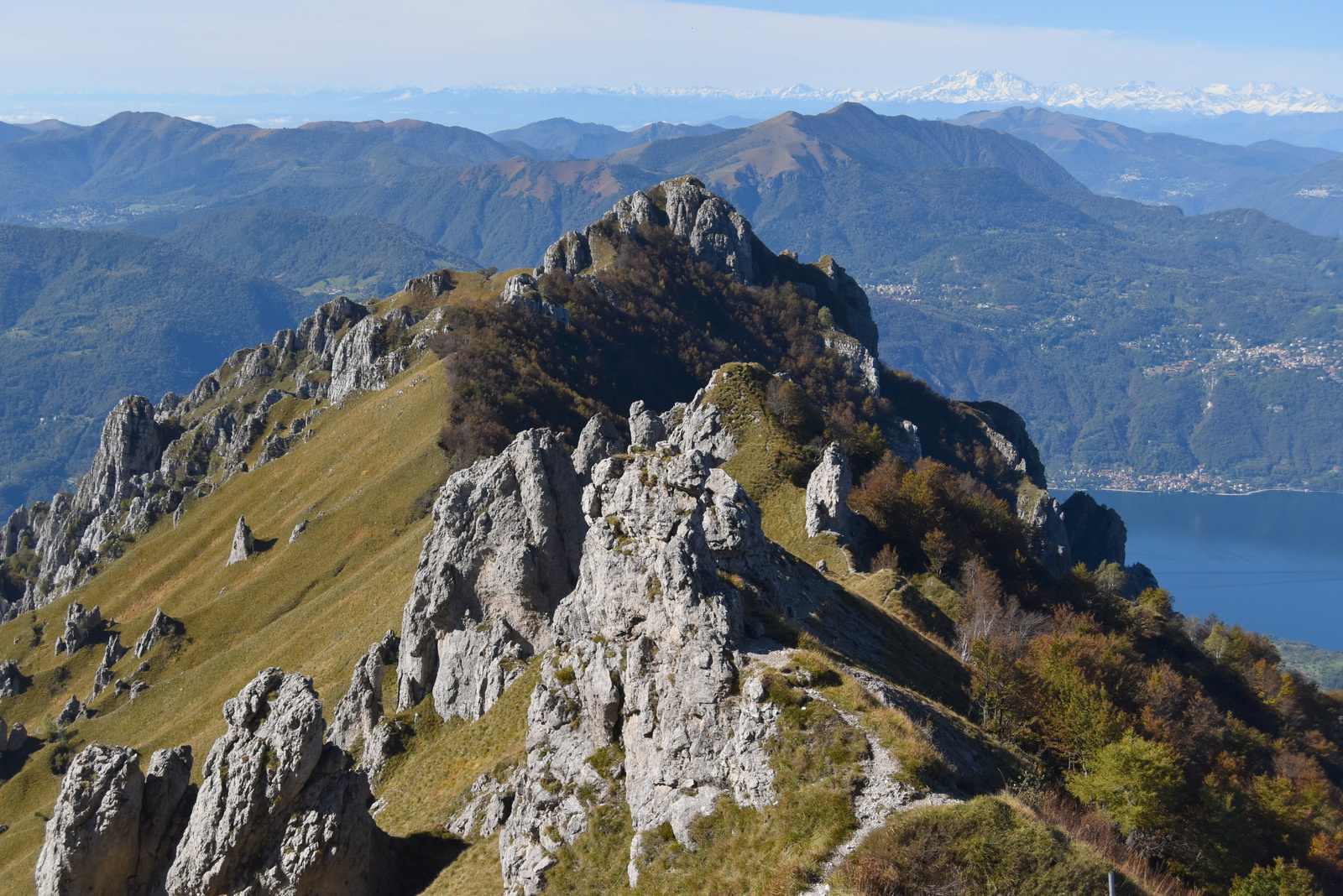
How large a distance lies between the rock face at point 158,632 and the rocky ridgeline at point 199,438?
40.7 m

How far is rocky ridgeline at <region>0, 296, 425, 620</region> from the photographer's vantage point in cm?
14075

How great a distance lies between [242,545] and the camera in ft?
342

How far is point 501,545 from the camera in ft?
171

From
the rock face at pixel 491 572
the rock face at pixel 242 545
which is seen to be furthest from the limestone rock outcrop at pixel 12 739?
the rock face at pixel 491 572

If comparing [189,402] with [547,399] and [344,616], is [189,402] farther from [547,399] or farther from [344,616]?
[344,616]

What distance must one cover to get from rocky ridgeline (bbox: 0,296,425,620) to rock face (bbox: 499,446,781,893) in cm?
11390

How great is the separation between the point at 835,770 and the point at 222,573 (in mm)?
103117

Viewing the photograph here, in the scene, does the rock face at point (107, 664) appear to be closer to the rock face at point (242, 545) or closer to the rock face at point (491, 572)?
the rock face at point (242, 545)

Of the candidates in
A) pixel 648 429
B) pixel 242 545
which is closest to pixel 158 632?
pixel 242 545

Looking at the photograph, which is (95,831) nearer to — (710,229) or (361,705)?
(361,705)

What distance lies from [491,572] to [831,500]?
26603mm

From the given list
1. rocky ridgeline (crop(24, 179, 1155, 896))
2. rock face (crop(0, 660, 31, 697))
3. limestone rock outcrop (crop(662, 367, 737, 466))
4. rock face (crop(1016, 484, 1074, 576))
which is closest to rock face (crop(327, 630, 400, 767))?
rocky ridgeline (crop(24, 179, 1155, 896))

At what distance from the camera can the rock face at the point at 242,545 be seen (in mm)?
103750

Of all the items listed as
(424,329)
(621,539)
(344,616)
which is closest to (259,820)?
(621,539)
